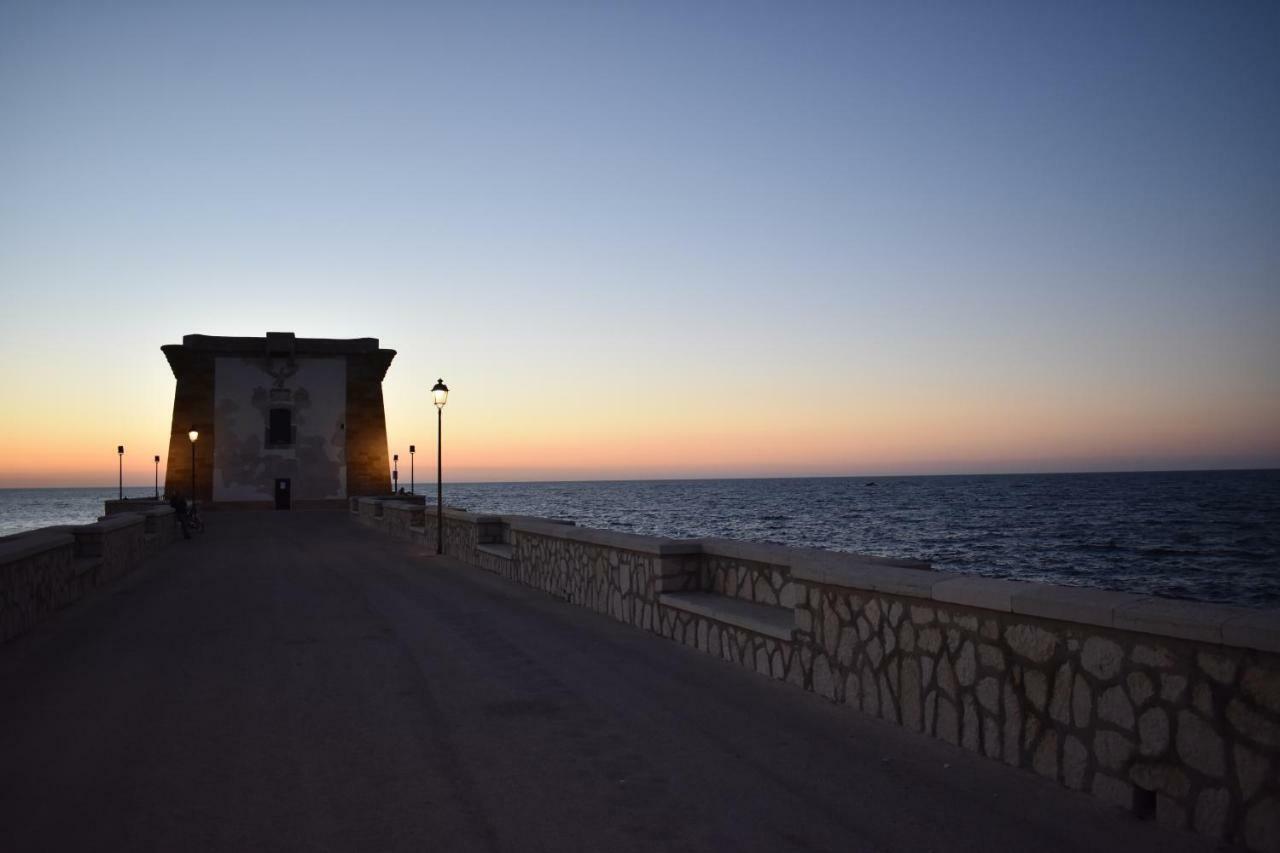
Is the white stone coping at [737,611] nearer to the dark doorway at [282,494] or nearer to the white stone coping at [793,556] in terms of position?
the white stone coping at [793,556]

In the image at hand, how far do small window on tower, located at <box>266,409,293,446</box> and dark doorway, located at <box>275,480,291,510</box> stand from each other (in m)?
2.11

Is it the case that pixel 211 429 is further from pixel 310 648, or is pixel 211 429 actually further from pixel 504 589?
pixel 310 648

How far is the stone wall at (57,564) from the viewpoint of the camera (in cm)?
1013

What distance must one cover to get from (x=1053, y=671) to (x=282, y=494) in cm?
4626

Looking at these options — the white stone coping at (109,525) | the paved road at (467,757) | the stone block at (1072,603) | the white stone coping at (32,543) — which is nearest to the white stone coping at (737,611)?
the paved road at (467,757)

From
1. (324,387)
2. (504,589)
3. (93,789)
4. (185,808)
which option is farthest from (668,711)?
(324,387)

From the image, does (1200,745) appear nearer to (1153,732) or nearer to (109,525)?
(1153,732)

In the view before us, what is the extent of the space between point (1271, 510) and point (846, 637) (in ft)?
247

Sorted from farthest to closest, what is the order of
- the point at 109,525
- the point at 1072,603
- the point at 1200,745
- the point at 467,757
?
the point at 109,525 < the point at 467,757 < the point at 1072,603 < the point at 1200,745

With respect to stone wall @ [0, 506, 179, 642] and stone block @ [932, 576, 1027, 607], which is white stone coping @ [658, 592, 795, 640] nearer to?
stone block @ [932, 576, 1027, 607]

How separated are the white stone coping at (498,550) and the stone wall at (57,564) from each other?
651cm

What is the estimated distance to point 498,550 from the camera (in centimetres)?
1633

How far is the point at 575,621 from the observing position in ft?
35.2

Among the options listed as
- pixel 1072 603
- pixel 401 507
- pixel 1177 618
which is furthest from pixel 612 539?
pixel 401 507
